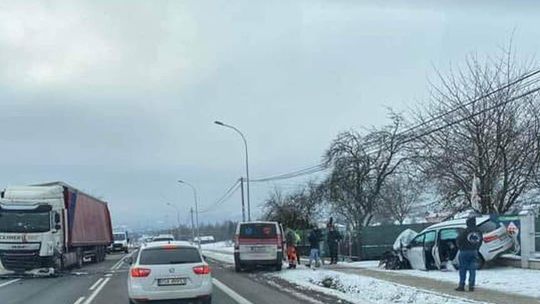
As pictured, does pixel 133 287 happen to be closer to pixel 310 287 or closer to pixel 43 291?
pixel 310 287

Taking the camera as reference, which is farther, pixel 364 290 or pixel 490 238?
pixel 490 238

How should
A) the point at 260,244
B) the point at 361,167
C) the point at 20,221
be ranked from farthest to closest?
the point at 361,167 < the point at 20,221 < the point at 260,244

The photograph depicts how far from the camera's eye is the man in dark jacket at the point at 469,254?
54.7 feet

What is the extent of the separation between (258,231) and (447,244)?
8030mm

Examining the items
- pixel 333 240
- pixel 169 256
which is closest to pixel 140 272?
pixel 169 256

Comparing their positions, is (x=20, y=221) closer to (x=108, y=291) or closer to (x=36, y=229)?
(x=36, y=229)

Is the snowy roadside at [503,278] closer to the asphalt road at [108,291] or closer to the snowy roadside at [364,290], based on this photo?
the snowy roadside at [364,290]

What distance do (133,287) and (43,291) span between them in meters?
8.16

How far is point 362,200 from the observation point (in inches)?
1802

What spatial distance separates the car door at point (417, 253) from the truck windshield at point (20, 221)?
1459cm

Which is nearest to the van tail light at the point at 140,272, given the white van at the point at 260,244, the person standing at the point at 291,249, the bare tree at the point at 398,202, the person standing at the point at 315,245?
the white van at the point at 260,244

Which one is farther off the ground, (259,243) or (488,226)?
(488,226)

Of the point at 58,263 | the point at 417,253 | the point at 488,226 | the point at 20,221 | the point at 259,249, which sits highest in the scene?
the point at 20,221

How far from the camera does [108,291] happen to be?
69.3 ft
